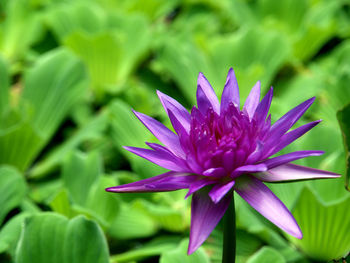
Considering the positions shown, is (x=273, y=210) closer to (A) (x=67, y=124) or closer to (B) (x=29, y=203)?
(B) (x=29, y=203)

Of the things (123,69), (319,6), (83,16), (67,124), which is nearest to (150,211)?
(67,124)

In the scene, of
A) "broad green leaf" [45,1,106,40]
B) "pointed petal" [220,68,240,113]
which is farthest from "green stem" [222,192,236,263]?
"broad green leaf" [45,1,106,40]

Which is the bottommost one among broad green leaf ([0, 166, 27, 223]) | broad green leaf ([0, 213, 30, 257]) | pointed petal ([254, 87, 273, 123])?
broad green leaf ([0, 213, 30, 257])

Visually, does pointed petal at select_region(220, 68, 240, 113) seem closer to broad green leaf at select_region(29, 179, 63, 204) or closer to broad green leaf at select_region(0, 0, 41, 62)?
broad green leaf at select_region(29, 179, 63, 204)

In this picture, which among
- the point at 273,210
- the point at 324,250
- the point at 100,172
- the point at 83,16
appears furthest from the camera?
the point at 83,16

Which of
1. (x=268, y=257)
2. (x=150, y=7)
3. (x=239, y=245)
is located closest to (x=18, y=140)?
(x=239, y=245)

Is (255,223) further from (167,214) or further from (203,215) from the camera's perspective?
(203,215)

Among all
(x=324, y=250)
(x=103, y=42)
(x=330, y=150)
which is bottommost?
(x=324, y=250)
